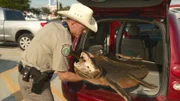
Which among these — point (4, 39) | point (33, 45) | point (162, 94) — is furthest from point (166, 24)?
point (4, 39)

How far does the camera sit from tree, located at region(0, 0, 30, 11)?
3684 centimetres

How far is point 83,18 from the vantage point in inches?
102

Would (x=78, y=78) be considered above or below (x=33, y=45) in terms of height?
below

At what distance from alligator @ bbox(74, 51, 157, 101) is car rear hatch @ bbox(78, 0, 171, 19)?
61cm

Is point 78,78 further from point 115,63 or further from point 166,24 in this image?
point 115,63

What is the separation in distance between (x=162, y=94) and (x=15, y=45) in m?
9.97

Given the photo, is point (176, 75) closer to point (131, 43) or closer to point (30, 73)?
point (30, 73)

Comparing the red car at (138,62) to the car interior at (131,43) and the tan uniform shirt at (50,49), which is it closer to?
the car interior at (131,43)

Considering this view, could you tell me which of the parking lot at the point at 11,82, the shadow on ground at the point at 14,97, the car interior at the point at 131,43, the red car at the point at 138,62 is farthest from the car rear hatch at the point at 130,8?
the shadow on ground at the point at 14,97

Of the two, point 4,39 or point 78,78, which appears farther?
point 4,39

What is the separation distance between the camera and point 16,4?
3841 cm

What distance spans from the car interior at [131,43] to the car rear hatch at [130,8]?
19.8 inches

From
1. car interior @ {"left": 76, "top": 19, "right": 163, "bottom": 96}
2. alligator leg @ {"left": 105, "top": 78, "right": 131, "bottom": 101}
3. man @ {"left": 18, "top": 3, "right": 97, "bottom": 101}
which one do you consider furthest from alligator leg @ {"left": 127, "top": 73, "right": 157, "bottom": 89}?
man @ {"left": 18, "top": 3, "right": 97, "bottom": 101}

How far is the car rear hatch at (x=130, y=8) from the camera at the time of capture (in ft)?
11.0
